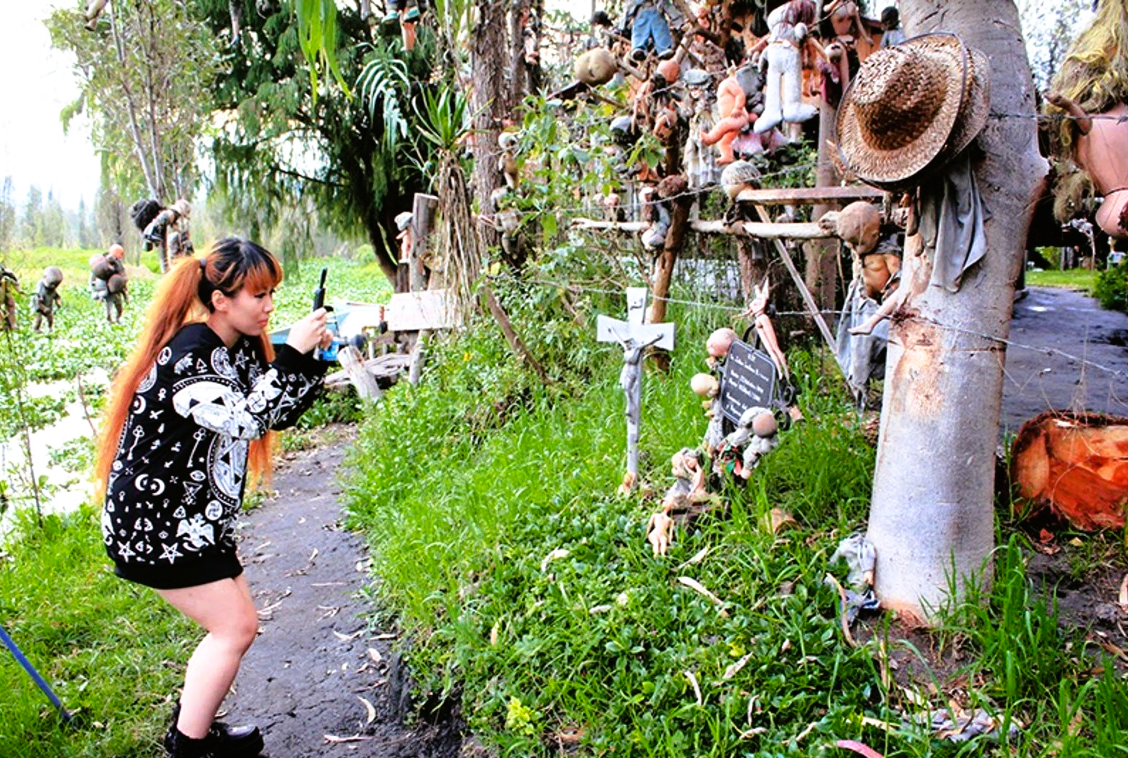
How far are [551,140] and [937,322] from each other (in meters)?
3.35

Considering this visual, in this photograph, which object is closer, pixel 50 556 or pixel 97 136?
pixel 50 556

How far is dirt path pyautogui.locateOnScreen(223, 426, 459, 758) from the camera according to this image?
3027mm

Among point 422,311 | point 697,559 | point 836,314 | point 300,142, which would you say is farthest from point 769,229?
point 300,142

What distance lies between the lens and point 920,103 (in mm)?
2025

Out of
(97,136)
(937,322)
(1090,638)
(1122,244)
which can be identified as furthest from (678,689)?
(97,136)

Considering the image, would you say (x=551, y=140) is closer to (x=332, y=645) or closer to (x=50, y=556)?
(x=332, y=645)

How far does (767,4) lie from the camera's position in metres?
4.85

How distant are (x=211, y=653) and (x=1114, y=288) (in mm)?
9581

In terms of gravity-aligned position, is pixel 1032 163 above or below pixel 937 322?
above

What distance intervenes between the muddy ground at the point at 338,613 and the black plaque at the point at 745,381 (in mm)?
792

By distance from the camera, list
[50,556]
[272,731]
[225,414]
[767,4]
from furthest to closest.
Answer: [767,4] < [50,556] < [272,731] < [225,414]

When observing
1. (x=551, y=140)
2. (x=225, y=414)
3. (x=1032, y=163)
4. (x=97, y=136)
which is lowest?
(x=225, y=414)

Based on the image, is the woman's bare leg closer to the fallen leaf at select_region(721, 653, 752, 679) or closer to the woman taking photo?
the woman taking photo

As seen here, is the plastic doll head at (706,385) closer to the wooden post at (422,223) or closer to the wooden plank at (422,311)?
the wooden plank at (422,311)
